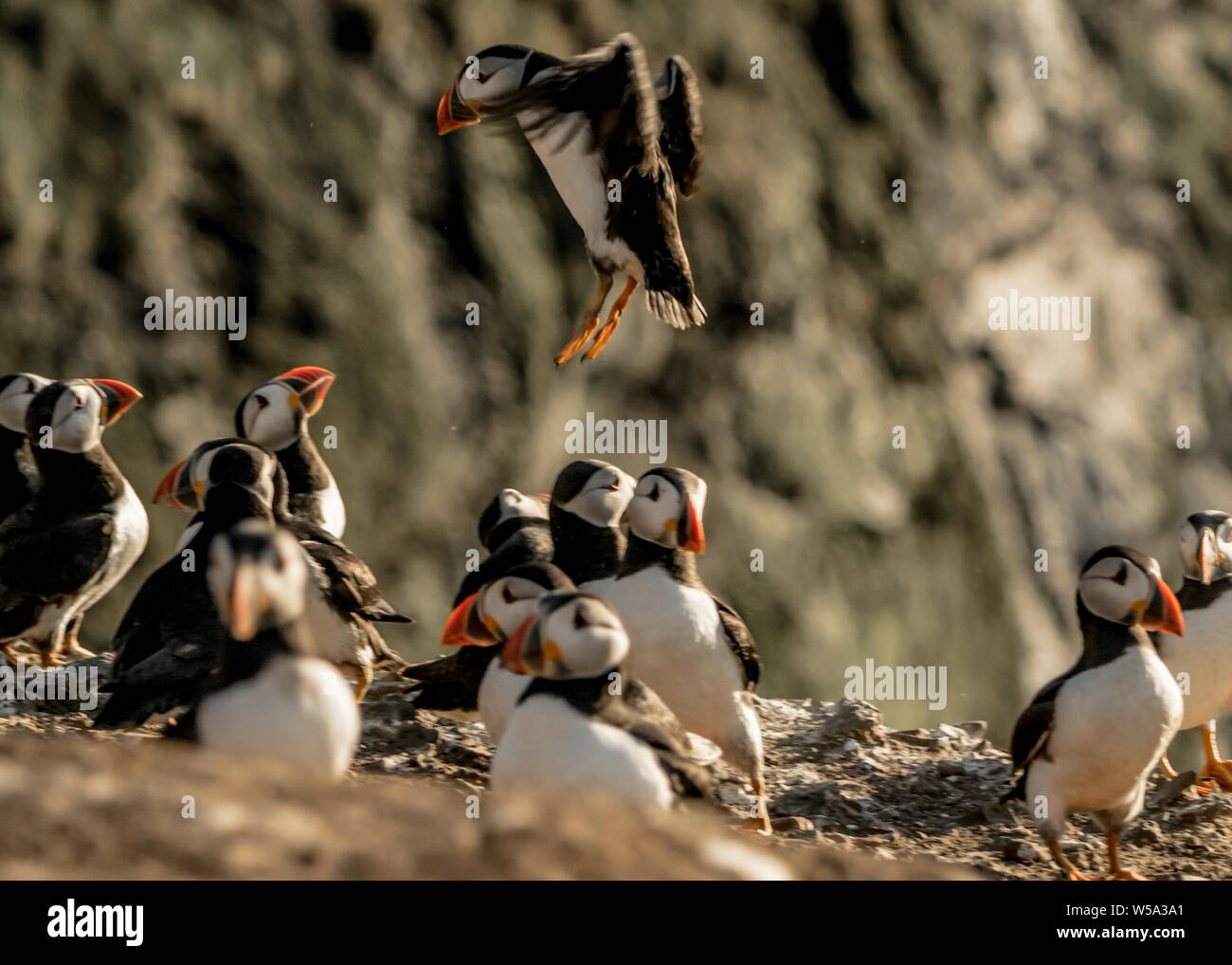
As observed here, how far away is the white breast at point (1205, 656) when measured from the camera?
5852 millimetres

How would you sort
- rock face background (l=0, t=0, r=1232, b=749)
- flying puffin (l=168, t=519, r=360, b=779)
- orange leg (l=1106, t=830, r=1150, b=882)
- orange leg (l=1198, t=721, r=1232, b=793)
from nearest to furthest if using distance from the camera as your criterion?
flying puffin (l=168, t=519, r=360, b=779) < orange leg (l=1106, t=830, r=1150, b=882) < orange leg (l=1198, t=721, r=1232, b=793) < rock face background (l=0, t=0, r=1232, b=749)

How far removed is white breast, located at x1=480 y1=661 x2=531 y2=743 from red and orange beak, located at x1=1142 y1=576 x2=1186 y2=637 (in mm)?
2061

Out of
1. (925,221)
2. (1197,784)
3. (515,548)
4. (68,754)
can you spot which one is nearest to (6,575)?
(515,548)

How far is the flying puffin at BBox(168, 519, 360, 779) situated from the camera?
3.46 metres

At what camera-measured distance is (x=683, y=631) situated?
4977 millimetres

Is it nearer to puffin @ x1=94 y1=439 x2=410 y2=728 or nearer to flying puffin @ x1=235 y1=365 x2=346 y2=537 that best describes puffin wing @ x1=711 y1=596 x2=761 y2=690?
puffin @ x1=94 y1=439 x2=410 y2=728

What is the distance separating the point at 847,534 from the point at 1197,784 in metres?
5.30

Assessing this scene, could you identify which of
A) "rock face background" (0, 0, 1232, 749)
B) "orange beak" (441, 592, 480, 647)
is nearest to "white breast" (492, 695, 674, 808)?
"orange beak" (441, 592, 480, 647)

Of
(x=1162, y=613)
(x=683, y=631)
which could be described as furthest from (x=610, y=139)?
(x=1162, y=613)

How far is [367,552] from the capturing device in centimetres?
887
